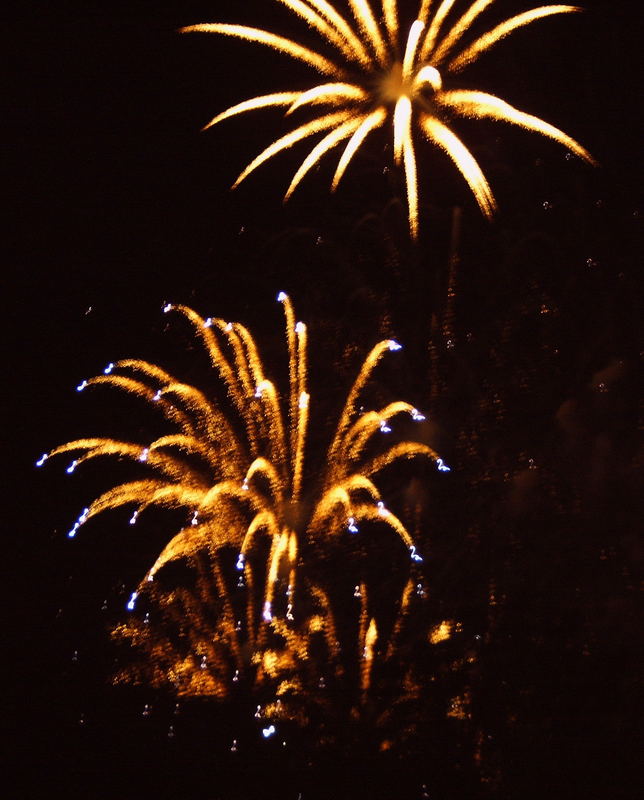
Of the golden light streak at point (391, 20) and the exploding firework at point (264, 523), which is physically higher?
the golden light streak at point (391, 20)

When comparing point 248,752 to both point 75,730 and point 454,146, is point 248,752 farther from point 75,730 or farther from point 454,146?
point 454,146

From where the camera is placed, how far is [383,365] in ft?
28.0

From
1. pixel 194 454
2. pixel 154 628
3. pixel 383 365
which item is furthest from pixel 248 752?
pixel 383 365

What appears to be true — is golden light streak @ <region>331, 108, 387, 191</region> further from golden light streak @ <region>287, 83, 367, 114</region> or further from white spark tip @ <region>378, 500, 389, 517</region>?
white spark tip @ <region>378, 500, 389, 517</region>

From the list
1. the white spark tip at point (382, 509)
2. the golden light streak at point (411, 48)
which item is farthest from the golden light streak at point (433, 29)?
the white spark tip at point (382, 509)

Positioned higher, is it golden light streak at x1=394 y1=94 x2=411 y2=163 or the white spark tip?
golden light streak at x1=394 y1=94 x2=411 y2=163

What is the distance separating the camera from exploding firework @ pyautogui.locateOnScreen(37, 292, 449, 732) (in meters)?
8.10

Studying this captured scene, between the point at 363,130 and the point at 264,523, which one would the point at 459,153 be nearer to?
the point at 363,130

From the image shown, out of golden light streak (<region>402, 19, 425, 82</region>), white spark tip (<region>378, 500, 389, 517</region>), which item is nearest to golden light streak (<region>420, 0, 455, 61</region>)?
golden light streak (<region>402, 19, 425, 82</region>)

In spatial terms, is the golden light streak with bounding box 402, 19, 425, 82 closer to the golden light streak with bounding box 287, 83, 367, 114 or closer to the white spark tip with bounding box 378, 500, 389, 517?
the golden light streak with bounding box 287, 83, 367, 114

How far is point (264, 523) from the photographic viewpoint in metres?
8.19

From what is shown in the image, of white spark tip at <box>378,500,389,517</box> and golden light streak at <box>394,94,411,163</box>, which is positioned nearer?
golden light streak at <box>394,94,411,163</box>

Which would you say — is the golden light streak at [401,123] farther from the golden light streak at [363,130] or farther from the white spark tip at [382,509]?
the white spark tip at [382,509]

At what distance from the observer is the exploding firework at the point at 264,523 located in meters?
8.10
